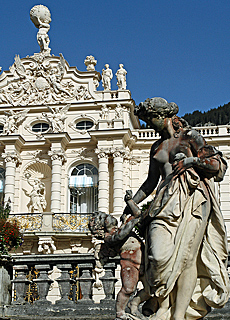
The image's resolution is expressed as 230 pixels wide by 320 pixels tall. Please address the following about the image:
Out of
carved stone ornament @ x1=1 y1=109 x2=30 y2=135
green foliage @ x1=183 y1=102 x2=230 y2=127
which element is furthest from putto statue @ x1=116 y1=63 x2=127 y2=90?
green foliage @ x1=183 y1=102 x2=230 y2=127

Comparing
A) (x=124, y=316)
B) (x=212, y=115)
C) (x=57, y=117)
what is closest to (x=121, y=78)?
(x=57, y=117)

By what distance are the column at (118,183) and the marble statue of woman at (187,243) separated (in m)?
22.3

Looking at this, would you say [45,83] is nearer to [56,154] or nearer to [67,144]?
[67,144]

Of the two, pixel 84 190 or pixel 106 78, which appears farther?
pixel 106 78

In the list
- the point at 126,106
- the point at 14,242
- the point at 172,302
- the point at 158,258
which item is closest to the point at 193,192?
the point at 158,258

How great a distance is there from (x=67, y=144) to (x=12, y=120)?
3290 mm

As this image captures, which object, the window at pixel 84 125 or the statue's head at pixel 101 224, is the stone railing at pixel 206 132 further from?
the statue's head at pixel 101 224

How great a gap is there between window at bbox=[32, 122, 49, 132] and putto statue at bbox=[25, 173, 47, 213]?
295 cm

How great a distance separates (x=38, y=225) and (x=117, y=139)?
606 centimetres

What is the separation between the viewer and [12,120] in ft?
95.5

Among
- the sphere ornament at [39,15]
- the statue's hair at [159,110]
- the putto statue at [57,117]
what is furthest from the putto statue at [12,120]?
the statue's hair at [159,110]

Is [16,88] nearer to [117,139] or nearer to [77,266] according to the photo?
[117,139]

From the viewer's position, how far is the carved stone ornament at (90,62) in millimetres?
30719

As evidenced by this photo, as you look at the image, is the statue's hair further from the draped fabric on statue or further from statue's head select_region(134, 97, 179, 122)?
the draped fabric on statue
